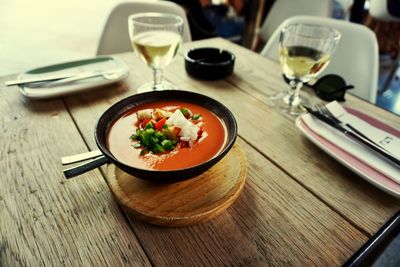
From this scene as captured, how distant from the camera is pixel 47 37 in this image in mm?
2906

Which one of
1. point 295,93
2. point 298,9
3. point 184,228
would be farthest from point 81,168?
point 298,9

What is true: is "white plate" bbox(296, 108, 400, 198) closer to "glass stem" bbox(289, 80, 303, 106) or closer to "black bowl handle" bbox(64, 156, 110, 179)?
"glass stem" bbox(289, 80, 303, 106)

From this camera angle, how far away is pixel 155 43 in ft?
3.09

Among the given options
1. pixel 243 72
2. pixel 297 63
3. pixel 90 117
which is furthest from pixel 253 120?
pixel 90 117

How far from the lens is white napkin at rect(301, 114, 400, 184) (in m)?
0.64

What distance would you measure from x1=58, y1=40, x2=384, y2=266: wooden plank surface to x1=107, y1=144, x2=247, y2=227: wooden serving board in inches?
1.0

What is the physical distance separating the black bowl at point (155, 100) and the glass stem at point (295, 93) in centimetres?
35

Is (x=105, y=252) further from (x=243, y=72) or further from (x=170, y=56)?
(x=243, y=72)

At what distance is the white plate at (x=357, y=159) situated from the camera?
1.99 ft

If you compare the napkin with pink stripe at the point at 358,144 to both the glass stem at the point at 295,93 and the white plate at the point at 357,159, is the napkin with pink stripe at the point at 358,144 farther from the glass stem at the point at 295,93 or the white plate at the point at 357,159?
the glass stem at the point at 295,93

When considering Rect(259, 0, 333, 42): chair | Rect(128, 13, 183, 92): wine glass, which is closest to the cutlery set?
Rect(128, 13, 183, 92): wine glass

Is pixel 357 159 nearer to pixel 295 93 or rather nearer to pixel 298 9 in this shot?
pixel 295 93

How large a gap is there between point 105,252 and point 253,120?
0.54 meters

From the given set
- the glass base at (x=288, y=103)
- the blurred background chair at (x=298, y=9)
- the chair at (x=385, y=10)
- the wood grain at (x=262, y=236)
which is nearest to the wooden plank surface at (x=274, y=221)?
the wood grain at (x=262, y=236)
